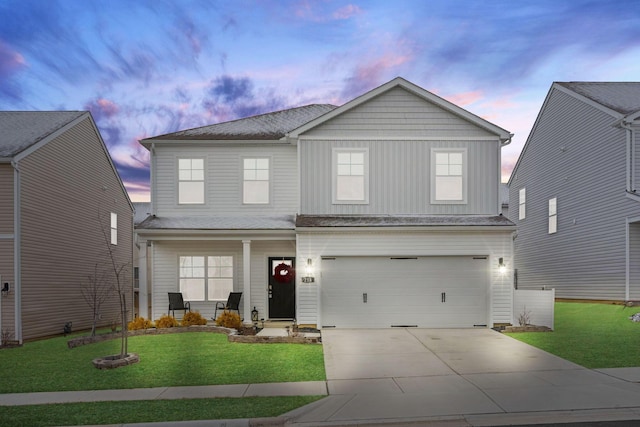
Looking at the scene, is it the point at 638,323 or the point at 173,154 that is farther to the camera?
the point at 173,154

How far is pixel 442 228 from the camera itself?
625 inches

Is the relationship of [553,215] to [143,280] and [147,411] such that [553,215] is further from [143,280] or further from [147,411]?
[147,411]

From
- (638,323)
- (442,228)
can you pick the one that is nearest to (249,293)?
(442,228)

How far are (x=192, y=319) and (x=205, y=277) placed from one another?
1980 millimetres

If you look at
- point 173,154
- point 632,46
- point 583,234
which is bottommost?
point 583,234

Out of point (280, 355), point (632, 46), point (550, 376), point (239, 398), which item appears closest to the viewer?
point (239, 398)

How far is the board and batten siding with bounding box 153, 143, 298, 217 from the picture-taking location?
17.8 m

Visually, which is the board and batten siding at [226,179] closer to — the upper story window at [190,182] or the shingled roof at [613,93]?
the upper story window at [190,182]

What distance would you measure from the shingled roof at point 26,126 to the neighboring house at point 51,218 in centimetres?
3

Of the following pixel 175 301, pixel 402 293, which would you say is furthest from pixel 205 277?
pixel 402 293

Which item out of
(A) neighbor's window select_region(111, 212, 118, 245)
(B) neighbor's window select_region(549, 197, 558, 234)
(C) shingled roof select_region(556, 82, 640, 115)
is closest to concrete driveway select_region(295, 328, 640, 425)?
(C) shingled roof select_region(556, 82, 640, 115)

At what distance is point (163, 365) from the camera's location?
1088cm

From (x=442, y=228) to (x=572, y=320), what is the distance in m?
5.39

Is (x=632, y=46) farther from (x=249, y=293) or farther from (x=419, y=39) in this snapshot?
(x=249, y=293)
